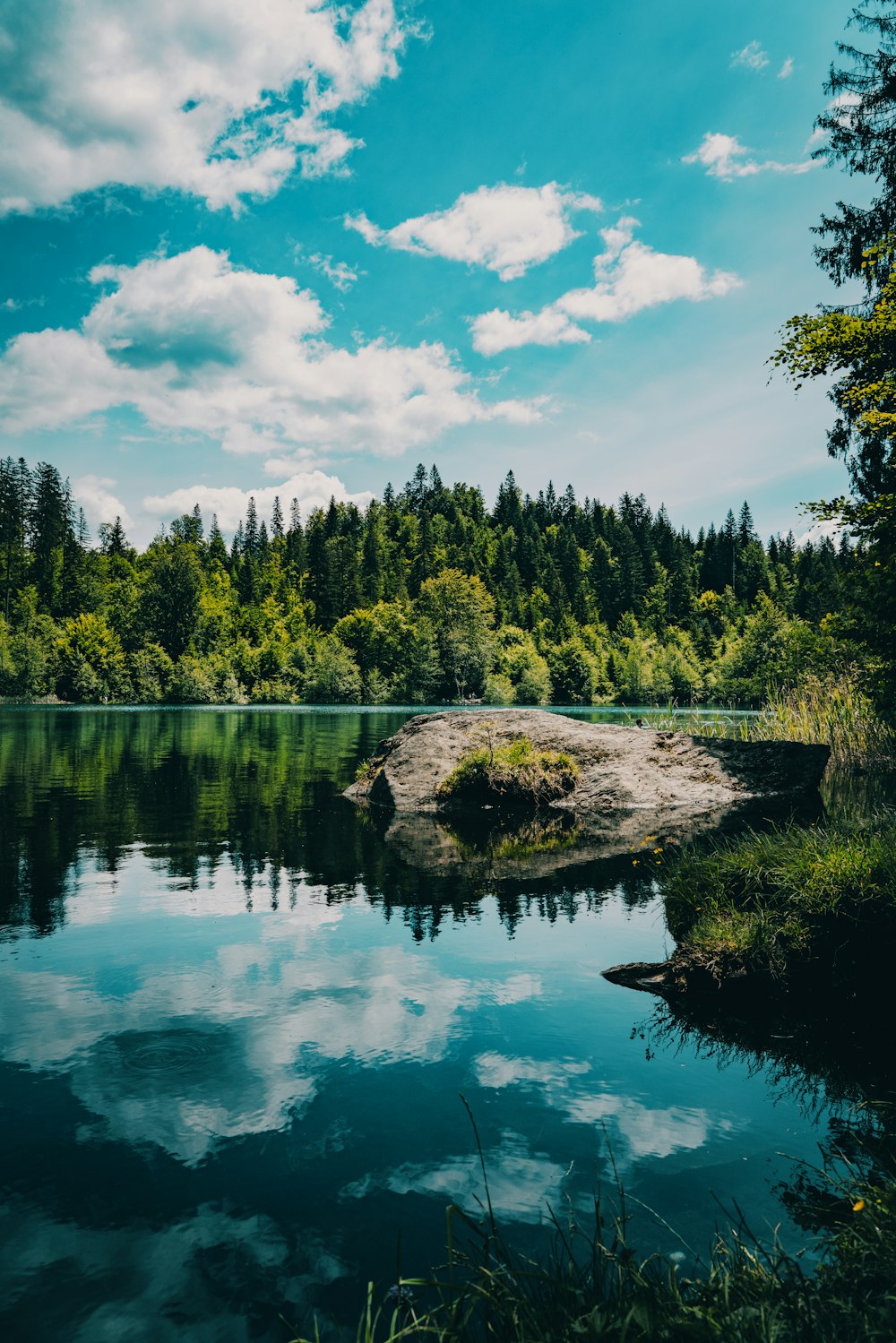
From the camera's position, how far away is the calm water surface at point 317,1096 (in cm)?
313

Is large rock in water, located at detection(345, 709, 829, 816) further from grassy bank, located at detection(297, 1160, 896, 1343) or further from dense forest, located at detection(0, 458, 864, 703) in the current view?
dense forest, located at detection(0, 458, 864, 703)

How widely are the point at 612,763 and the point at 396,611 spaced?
347 ft

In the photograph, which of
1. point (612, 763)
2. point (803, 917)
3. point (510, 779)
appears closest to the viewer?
point (803, 917)

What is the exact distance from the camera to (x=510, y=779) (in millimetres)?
16438

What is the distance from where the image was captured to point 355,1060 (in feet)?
16.0

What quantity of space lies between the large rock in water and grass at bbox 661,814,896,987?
8.93 meters

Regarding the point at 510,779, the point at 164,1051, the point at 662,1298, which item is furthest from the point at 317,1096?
the point at 510,779

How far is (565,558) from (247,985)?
16485cm

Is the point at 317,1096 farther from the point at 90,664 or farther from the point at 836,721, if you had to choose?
the point at 90,664

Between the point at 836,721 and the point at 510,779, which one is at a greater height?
the point at 836,721

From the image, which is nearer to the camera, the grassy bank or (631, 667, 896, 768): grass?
the grassy bank

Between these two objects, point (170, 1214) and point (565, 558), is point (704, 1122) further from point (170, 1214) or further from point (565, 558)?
point (565, 558)

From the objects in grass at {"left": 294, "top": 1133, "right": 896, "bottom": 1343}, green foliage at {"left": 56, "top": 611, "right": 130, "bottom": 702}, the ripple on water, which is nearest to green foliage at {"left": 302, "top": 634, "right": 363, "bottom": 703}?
green foliage at {"left": 56, "top": 611, "right": 130, "bottom": 702}

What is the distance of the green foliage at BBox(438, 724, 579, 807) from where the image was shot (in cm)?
1642
